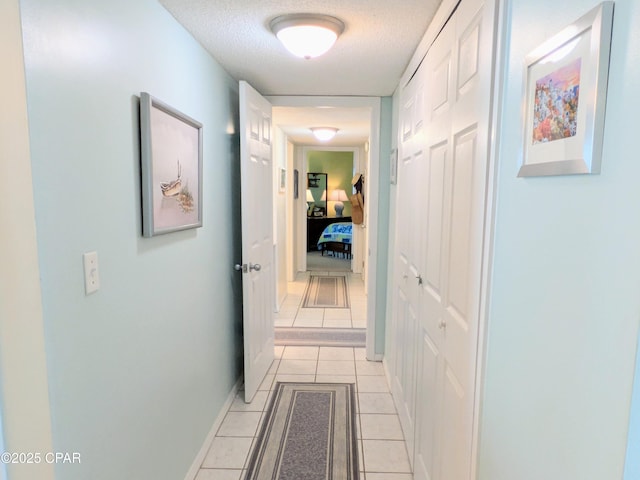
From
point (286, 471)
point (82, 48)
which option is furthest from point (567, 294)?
point (286, 471)

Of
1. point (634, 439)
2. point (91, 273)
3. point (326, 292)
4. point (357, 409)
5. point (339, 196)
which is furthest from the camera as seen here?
point (339, 196)

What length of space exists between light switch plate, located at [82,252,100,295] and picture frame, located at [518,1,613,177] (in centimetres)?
114

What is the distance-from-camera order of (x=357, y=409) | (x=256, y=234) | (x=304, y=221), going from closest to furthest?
(x=357, y=409)
(x=256, y=234)
(x=304, y=221)

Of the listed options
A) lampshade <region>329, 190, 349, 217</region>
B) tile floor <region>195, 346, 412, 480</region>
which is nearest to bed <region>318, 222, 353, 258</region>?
lampshade <region>329, 190, 349, 217</region>

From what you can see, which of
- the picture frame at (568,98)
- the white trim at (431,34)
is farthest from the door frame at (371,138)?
the picture frame at (568,98)

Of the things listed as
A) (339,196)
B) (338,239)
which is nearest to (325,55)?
(338,239)

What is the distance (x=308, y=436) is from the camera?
2.26 m

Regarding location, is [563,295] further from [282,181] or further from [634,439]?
[282,181]

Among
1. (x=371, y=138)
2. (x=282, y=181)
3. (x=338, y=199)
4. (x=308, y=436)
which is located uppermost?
(x=371, y=138)

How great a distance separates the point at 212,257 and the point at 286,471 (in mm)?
1176

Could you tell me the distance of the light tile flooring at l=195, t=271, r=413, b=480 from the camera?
200cm

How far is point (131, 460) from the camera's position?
1.37 metres

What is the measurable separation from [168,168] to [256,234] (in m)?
1.16

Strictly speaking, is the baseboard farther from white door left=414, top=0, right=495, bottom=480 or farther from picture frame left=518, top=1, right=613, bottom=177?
picture frame left=518, top=1, right=613, bottom=177
